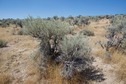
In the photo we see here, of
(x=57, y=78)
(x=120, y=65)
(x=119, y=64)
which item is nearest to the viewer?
(x=57, y=78)

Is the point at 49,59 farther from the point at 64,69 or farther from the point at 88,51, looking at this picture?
the point at 88,51

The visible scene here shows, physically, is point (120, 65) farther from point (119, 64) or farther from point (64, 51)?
point (64, 51)

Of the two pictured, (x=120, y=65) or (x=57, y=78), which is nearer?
(x=57, y=78)

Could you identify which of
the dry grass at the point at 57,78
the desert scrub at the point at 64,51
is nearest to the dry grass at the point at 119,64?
the desert scrub at the point at 64,51

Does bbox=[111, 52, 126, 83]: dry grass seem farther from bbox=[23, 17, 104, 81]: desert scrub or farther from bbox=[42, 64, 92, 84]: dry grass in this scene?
bbox=[42, 64, 92, 84]: dry grass

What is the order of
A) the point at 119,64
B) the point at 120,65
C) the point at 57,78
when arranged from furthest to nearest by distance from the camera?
the point at 119,64, the point at 120,65, the point at 57,78

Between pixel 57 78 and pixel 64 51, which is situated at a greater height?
pixel 64 51

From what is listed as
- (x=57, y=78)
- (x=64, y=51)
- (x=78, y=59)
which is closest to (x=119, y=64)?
(x=78, y=59)

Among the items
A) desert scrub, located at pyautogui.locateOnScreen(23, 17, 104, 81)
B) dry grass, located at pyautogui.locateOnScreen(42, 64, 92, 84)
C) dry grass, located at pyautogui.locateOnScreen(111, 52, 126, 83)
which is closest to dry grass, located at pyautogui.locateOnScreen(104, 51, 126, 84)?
dry grass, located at pyautogui.locateOnScreen(111, 52, 126, 83)

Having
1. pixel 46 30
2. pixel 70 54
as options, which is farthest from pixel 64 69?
pixel 46 30

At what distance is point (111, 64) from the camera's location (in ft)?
26.3

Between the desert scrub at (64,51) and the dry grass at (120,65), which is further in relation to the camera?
the desert scrub at (64,51)

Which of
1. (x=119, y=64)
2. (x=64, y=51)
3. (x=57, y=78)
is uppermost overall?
(x=64, y=51)

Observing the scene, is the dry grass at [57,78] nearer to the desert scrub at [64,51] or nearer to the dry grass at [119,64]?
the desert scrub at [64,51]
